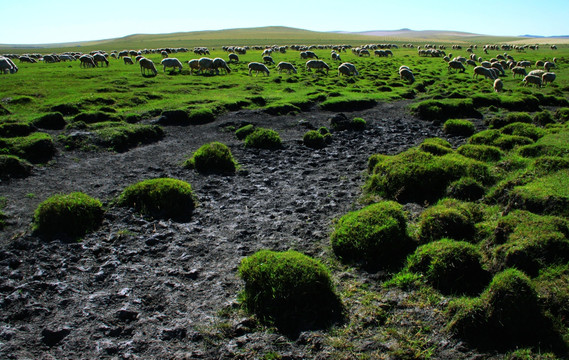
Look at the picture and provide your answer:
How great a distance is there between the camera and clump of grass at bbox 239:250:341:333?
6.40 m

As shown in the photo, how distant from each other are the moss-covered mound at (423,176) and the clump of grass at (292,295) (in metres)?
5.22

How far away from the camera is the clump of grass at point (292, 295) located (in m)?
6.40

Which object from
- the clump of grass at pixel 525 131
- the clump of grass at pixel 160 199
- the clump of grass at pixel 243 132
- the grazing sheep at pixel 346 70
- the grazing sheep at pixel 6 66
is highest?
the grazing sheep at pixel 6 66

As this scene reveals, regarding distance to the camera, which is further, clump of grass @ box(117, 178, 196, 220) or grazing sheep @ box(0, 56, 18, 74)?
grazing sheep @ box(0, 56, 18, 74)

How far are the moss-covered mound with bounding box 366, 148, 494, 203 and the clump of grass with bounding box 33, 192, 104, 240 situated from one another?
884 cm

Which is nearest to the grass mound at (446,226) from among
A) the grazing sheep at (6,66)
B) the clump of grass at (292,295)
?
the clump of grass at (292,295)

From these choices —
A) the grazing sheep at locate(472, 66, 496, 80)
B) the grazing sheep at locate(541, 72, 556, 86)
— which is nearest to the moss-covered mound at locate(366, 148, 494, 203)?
the grazing sheep at locate(541, 72, 556, 86)

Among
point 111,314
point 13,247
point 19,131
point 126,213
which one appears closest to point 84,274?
point 111,314

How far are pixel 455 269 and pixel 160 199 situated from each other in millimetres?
8543

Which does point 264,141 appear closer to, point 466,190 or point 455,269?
point 466,190

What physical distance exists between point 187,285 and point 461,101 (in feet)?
81.3

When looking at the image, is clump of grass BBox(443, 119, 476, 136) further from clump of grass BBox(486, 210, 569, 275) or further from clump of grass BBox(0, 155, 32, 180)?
clump of grass BBox(0, 155, 32, 180)

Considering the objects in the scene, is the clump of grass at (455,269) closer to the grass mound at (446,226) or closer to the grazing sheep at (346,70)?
the grass mound at (446,226)

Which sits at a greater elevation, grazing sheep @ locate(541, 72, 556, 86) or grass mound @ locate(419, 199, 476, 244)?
grazing sheep @ locate(541, 72, 556, 86)
